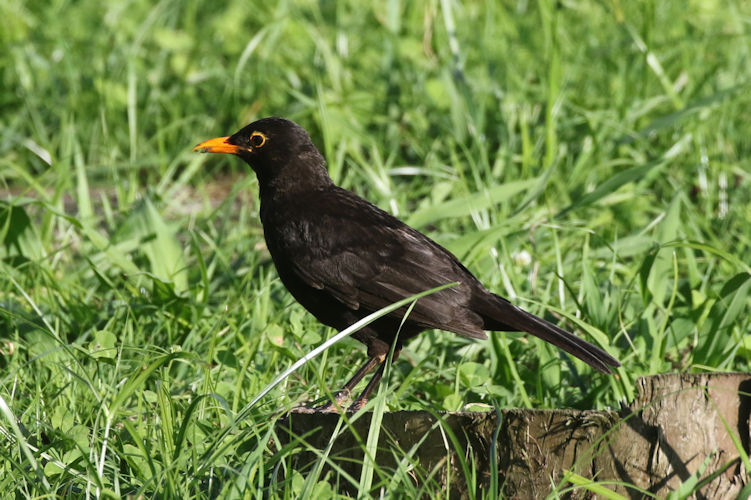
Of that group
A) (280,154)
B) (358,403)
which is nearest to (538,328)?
(358,403)

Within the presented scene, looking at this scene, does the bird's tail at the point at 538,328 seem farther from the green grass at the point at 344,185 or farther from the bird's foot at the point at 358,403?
the bird's foot at the point at 358,403

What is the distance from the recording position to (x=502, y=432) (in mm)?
2623

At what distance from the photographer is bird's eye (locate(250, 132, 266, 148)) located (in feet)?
13.0

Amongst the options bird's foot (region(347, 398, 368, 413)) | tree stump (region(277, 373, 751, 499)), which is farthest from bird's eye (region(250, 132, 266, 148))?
tree stump (region(277, 373, 751, 499))

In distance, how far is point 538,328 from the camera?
10.3 feet

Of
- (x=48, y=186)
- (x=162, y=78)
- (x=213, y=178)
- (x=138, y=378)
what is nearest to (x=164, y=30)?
(x=162, y=78)

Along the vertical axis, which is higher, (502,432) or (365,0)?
(365,0)

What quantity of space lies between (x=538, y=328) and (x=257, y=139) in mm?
1533

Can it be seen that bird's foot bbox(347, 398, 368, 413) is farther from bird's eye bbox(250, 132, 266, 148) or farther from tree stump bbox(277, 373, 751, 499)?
bird's eye bbox(250, 132, 266, 148)

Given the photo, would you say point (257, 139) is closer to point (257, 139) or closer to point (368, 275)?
point (257, 139)

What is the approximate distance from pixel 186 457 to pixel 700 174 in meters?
4.03

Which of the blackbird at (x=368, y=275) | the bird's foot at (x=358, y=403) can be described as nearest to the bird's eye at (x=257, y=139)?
the blackbird at (x=368, y=275)

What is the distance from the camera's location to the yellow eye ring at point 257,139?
13.0 ft

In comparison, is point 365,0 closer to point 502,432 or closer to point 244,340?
point 244,340
